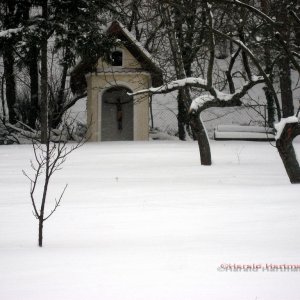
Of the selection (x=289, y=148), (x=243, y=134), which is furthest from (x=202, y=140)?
(x=243, y=134)

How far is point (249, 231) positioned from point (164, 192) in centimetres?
275

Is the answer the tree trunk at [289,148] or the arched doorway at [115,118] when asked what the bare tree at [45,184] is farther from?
the arched doorway at [115,118]

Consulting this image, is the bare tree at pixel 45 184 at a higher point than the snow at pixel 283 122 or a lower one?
lower

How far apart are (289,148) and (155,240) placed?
4.44 meters

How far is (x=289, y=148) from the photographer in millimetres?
8383

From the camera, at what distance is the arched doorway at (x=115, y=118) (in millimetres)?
24752

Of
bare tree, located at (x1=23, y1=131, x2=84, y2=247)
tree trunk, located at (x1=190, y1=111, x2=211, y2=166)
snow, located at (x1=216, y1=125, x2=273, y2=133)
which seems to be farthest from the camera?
snow, located at (x1=216, y1=125, x2=273, y2=133)

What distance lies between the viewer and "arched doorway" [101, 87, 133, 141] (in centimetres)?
2475

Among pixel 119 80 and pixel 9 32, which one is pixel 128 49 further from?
pixel 9 32

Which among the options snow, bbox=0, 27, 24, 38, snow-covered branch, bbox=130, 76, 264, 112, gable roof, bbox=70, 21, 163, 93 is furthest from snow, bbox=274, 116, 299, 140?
snow, bbox=0, 27, 24, 38

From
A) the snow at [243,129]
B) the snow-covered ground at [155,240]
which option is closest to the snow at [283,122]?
the snow-covered ground at [155,240]

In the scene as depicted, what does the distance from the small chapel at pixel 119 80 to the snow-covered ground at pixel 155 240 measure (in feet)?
43.4

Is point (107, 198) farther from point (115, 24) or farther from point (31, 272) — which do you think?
point (115, 24)

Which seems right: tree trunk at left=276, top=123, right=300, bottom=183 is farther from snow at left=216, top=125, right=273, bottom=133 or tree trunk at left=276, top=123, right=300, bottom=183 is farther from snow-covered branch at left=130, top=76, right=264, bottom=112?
snow at left=216, top=125, right=273, bottom=133
